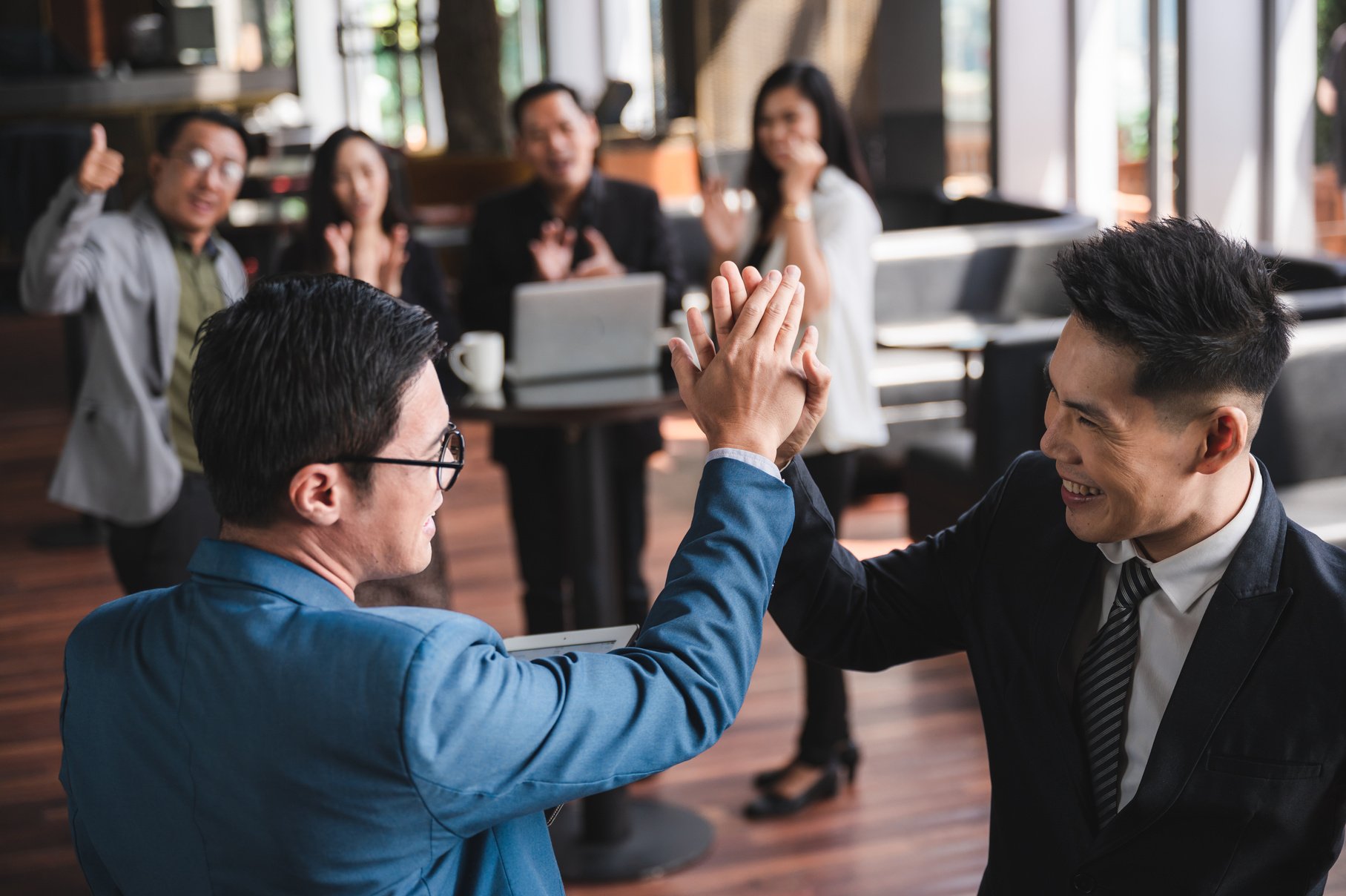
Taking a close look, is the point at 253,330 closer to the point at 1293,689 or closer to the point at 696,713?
the point at 696,713

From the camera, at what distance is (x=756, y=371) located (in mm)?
1221

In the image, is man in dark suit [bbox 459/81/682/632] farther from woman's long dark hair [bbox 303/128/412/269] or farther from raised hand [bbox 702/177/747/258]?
woman's long dark hair [bbox 303/128/412/269]

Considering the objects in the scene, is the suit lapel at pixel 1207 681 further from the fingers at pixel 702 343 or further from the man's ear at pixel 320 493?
the man's ear at pixel 320 493

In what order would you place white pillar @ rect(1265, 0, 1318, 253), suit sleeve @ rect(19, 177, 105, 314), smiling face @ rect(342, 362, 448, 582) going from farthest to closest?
white pillar @ rect(1265, 0, 1318, 253) < suit sleeve @ rect(19, 177, 105, 314) < smiling face @ rect(342, 362, 448, 582)

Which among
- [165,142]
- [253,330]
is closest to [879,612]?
[253,330]

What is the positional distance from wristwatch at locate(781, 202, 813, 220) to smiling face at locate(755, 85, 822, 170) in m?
0.11

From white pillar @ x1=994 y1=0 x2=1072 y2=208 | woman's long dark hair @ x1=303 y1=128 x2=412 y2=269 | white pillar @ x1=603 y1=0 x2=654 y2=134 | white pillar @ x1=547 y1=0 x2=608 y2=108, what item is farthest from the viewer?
white pillar @ x1=603 y1=0 x2=654 y2=134

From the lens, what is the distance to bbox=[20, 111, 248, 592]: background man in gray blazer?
279 cm

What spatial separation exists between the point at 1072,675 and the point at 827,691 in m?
1.69

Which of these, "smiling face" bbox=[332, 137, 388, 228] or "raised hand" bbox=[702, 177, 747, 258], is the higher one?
"smiling face" bbox=[332, 137, 388, 228]

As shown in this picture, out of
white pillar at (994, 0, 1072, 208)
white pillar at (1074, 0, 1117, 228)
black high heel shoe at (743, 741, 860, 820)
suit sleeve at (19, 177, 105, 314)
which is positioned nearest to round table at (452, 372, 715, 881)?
black high heel shoe at (743, 741, 860, 820)

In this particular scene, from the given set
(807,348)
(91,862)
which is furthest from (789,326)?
(91,862)

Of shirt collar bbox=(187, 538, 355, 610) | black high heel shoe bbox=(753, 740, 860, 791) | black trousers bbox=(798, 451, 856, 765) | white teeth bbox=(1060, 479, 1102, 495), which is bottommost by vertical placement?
black high heel shoe bbox=(753, 740, 860, 791)

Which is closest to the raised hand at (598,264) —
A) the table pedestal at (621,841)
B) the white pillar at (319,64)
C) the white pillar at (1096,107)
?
the table pedestal at (621,841)
